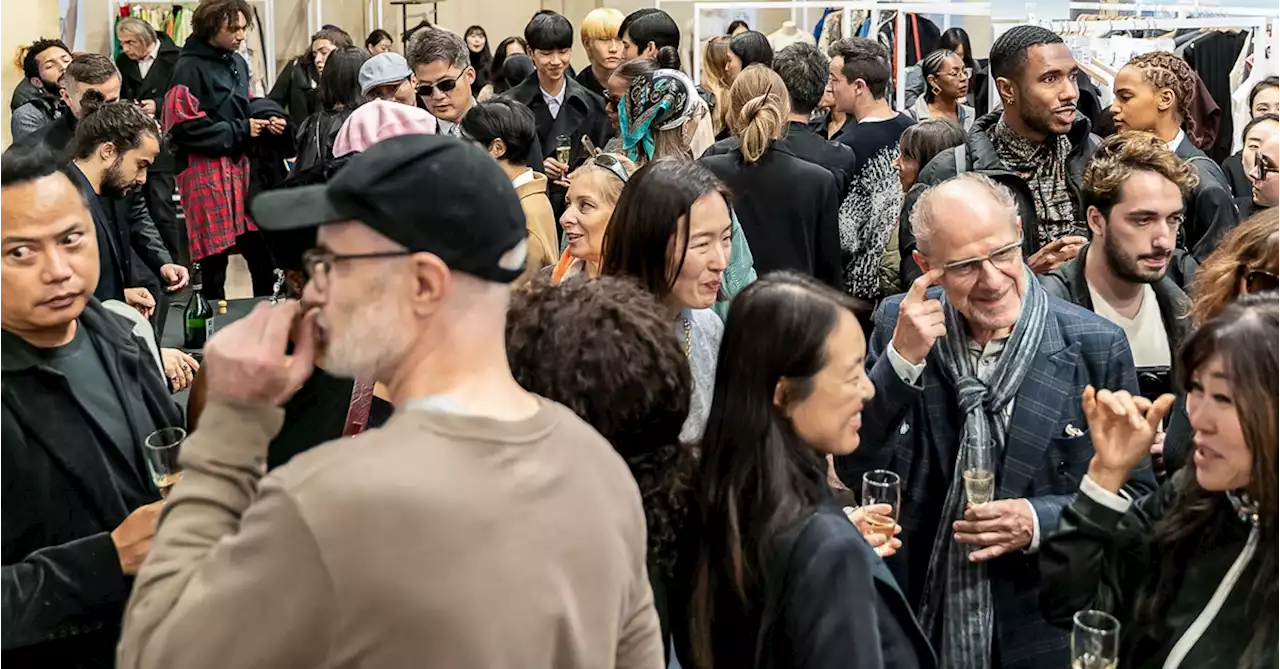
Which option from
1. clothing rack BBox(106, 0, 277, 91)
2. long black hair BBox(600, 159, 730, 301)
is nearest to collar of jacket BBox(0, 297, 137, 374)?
long black hair BBox(600, 159, 730, 301)

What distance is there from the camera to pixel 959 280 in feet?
8.79

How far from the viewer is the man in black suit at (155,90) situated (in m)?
6.66

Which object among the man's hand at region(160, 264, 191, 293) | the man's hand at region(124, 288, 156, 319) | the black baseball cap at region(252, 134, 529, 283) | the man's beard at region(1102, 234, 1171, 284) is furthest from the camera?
the man's hand at region(160, 264, 191, 293)

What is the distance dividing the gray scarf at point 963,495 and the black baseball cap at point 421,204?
1.48 metres

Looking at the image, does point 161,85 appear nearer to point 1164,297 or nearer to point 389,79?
point 389,79

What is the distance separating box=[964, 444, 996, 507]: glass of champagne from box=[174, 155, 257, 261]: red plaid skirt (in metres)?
5.15

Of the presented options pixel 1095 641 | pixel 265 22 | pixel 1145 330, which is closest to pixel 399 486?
pixel 1095 641

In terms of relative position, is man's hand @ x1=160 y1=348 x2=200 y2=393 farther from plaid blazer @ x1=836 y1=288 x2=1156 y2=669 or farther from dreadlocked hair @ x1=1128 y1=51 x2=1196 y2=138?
dreadlocked hair @ x1=1128 y1=51 x2=1196 y2=138

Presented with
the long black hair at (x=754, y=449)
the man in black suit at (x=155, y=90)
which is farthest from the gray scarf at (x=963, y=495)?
the man in black suit at (x=155, y=90)

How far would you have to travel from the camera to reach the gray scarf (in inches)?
102

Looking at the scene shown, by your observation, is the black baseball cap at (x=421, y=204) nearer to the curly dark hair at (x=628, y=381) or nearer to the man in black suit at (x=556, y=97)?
the curly dark hair at (x=628, y=381)

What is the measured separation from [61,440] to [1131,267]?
2300 millimetres

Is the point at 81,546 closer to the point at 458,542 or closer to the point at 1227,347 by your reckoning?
the point at 458,542

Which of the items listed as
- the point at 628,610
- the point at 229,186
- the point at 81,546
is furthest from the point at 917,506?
the point at 229,186
